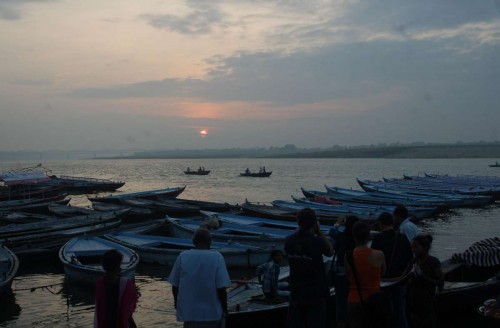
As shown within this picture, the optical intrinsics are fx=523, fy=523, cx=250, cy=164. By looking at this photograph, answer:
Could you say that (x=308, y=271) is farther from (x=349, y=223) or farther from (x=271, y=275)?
(x=271, y=275)

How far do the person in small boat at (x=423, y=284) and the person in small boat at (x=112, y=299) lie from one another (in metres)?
3.89

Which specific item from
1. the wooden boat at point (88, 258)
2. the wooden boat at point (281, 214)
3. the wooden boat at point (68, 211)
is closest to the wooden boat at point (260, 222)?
the wooden boat at point (281, 214)

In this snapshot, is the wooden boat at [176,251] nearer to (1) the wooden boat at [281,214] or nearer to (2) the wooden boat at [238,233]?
(2) the wooden boat at [238,233]

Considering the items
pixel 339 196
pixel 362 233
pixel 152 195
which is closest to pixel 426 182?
pixel 339 196

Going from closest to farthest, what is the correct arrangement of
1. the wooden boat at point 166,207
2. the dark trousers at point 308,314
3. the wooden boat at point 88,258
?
the dark trousers at point 308,314 < the wooden boat at point 88,258 < the wooden boat at point 166,207

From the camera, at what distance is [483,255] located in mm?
11531

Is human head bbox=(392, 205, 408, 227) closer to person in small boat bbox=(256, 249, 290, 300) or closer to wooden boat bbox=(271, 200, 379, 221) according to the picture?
person in small boat bbox=(256, 249, 290, 300)

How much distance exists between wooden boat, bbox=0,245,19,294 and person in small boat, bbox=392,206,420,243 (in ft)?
30.9

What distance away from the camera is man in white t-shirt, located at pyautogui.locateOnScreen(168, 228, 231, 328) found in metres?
5.75

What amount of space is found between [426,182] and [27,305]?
42974mm

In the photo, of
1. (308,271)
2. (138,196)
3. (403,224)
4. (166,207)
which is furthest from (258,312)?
(138,196)

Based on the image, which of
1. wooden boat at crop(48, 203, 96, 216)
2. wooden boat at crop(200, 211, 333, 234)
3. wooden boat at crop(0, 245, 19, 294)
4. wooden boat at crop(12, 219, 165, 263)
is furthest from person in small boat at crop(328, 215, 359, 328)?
wooden boat at crop(48, 203, 96, 216)

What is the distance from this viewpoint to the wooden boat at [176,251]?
1653cm

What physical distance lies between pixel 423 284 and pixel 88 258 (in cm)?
1187
